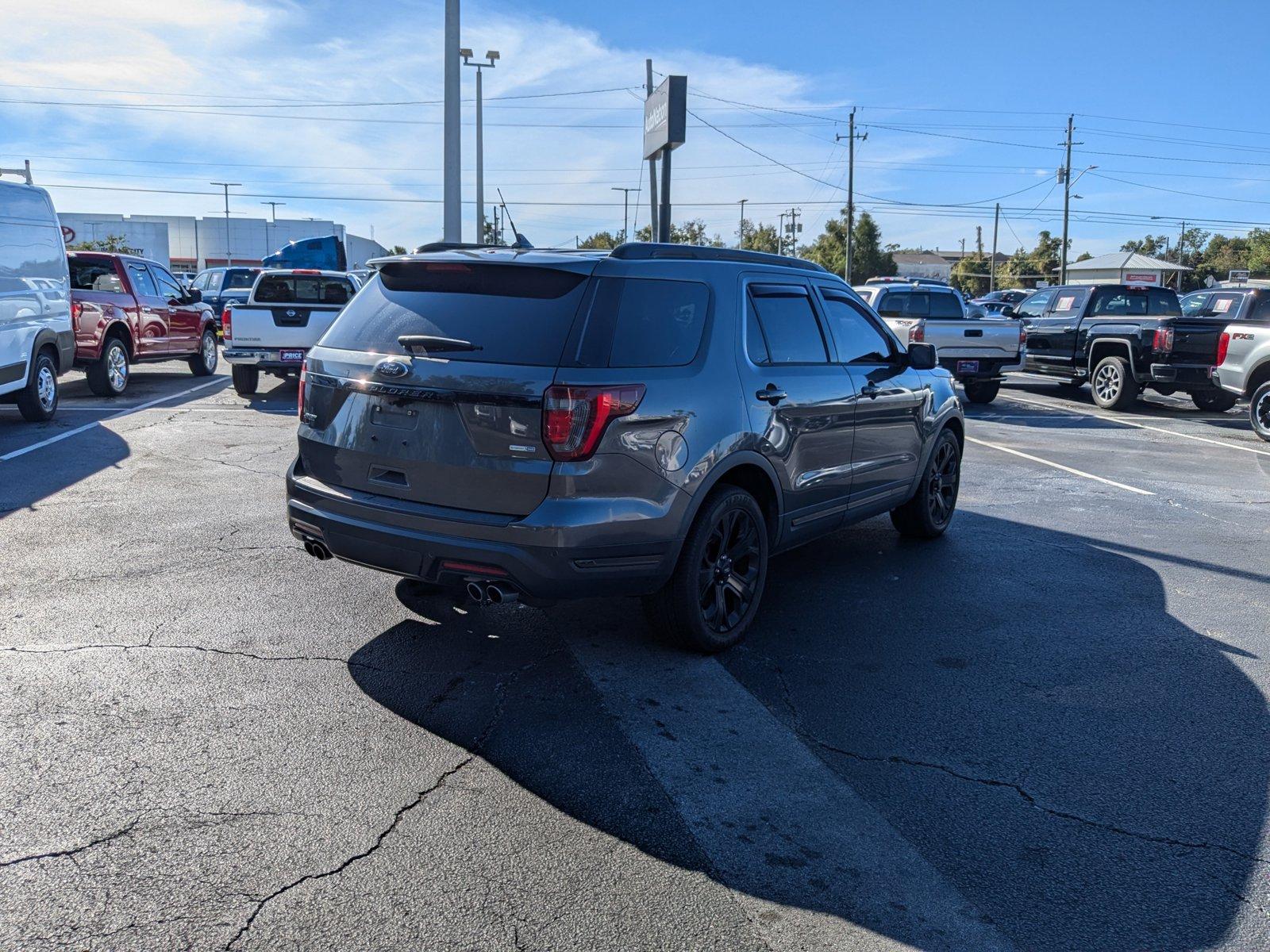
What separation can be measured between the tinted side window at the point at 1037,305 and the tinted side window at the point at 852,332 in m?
14.5

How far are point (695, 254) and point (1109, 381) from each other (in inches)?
563

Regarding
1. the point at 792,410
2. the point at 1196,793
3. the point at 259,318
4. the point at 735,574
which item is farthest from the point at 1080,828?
the point at 259,318

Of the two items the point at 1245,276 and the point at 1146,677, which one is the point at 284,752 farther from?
the point at 1245,276

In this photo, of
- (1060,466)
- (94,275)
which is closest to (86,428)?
(94,275)

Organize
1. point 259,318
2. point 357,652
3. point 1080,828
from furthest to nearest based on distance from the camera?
point 259,318 < point 357,652 < point 1080,828

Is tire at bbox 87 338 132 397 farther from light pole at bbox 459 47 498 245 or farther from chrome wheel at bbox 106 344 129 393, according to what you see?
light pole at bbox 459 47 498 245

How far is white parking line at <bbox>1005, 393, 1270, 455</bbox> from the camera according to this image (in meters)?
13.0

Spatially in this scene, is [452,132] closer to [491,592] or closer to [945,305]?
[945,305]

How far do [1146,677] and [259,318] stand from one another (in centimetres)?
1273

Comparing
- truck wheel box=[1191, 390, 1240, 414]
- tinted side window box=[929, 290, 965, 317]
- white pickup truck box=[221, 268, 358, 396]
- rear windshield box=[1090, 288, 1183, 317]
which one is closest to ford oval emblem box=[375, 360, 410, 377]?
white pickup truck box=[221, 268, 358, 396]

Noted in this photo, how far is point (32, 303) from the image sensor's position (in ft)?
37.4

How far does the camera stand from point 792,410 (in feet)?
17.7

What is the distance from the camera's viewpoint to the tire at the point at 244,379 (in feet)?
49.9

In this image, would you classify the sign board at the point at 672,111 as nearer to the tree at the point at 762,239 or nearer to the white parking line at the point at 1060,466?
the white parking line at the point at 1060,466
